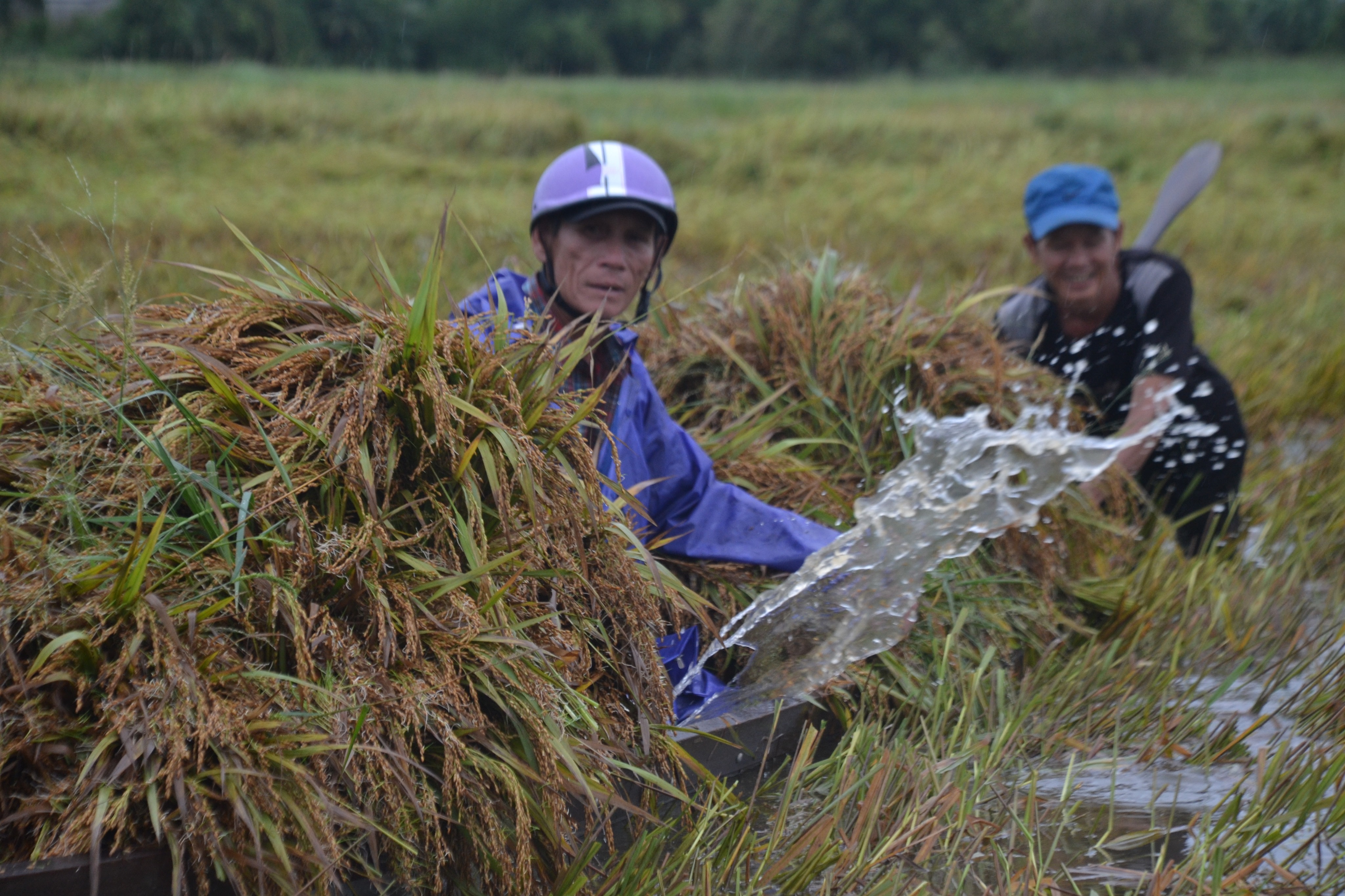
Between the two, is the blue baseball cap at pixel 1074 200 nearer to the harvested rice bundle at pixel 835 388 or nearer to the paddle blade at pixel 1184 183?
the harvested rice bundle at pixel 835 388

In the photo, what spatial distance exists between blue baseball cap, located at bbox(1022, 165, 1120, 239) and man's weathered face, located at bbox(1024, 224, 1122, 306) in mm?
42

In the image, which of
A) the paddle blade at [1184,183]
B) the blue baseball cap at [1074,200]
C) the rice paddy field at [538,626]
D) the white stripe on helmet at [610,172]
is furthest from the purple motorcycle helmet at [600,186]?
the paddle blade at [1184,183]

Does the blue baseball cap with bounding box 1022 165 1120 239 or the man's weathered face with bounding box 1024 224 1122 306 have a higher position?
the blue baseball cap with bounding box 1022 165 1120 239

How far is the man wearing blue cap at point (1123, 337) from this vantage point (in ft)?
11.8

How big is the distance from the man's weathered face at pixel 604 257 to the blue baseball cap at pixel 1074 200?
153 centimetres

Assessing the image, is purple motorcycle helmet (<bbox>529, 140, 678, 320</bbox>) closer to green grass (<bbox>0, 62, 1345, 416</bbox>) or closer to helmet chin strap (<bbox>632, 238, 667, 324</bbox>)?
helmet chin strap (<bbox>632, 238, 667, 324</bbox>)

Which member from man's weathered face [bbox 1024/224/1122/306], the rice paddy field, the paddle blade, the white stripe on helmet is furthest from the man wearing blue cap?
the white stripe on helmet

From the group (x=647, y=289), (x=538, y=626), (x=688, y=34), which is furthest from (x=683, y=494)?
(x=688, y=34)

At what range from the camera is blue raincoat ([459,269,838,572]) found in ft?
8.30

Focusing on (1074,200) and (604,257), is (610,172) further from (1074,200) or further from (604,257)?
(1074,200)

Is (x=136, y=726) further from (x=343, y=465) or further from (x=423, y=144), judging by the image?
(x=423, y=144)

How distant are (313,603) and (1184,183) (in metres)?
4.55

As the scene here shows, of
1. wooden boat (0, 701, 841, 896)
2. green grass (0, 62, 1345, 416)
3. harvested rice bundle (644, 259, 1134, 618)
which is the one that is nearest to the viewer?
wooden boat (0, 701, 841, 896)

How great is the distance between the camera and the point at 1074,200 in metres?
3.63
